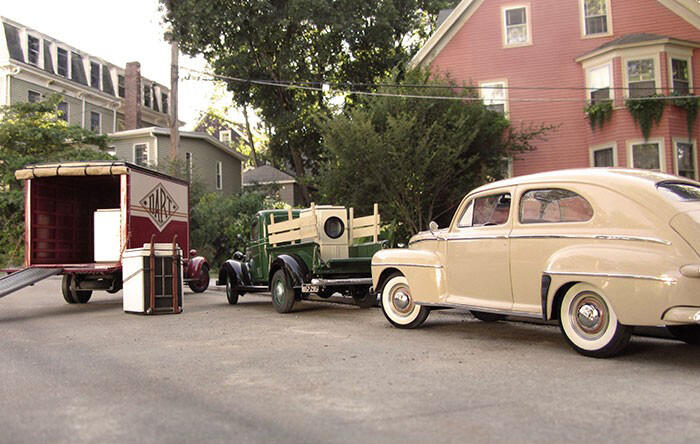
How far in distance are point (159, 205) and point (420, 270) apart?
26.9 feet

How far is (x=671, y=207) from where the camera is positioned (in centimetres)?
589

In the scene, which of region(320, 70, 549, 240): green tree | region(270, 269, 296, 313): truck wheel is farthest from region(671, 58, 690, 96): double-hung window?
region(270, 269, 296, 313): truck wheel

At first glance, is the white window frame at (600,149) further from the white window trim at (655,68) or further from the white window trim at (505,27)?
the white window trim at (505,27)

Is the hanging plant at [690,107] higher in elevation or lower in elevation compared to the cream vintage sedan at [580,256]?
higher

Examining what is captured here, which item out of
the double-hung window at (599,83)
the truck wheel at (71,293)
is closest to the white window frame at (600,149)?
the double-hung window at (599,83)

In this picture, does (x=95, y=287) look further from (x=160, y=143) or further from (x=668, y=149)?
(x=160, y=143)

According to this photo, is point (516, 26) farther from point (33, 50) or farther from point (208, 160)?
point (33, 50)

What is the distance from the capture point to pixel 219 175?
36375 mm

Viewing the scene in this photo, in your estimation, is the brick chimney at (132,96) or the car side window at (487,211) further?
the brick chimney at (132,96)

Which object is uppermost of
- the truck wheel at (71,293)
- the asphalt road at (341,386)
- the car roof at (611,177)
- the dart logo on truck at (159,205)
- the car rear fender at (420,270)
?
the dart logo on truck at (159,205)

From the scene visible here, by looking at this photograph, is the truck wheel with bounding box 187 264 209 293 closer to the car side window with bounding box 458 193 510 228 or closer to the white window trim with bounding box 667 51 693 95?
the car side window with bounding box 458 193 510 228

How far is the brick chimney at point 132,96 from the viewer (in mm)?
39094

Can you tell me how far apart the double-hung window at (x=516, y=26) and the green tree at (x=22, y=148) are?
1783 cm

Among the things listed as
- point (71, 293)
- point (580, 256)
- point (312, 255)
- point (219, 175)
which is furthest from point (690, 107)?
point (219, 175)
